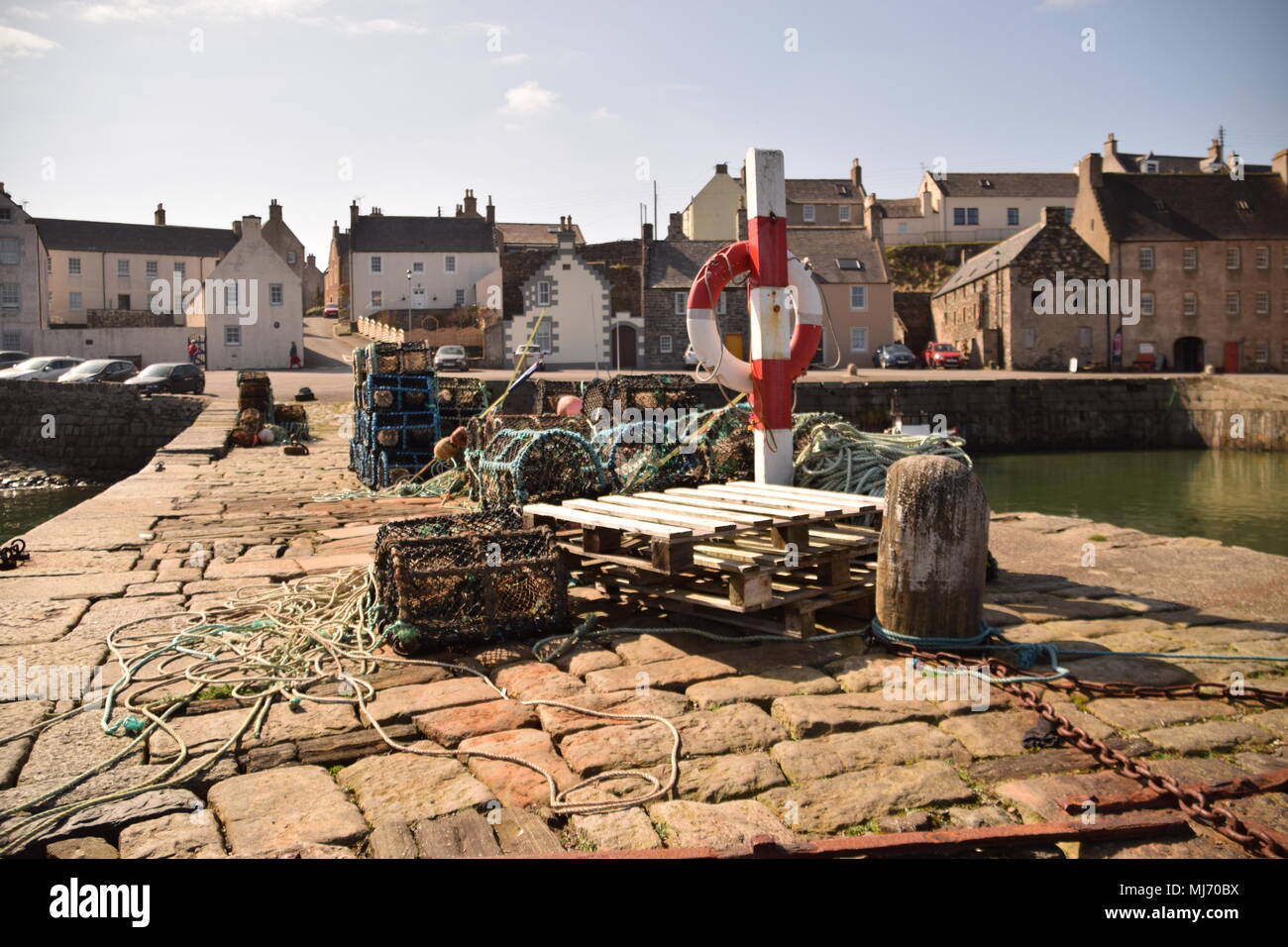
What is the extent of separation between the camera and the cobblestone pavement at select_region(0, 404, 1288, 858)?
3070 mm

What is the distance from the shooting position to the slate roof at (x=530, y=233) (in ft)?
213

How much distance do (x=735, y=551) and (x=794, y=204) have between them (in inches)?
2542

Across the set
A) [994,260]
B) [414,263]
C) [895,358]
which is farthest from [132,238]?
[994,260]

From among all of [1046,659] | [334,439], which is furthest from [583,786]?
[334,439]

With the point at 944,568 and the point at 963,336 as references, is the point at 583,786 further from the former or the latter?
the point at 963,336

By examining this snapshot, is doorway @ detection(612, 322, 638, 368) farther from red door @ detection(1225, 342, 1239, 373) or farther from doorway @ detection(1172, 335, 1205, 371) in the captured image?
red door @ detection(1225, 342, 1239, 373)

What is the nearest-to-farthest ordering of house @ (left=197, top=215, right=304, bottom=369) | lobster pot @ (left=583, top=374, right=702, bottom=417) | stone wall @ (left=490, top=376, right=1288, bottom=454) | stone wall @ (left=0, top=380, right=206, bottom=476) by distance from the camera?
lobster pot @ (left=583, top=374, right=702, bottom=417), stone wall @ (left=0, top=380, right=206, bottom=476), stone wall @ (left=490, top=376, right=1288, bottom=454), house @ (left=197, top=215, right=304, bottom=369)

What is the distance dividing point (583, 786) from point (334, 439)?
701 inches

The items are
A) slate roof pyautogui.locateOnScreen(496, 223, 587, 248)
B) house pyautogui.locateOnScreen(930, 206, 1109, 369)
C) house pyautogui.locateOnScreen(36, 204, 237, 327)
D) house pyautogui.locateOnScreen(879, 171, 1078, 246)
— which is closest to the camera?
house pyautogui.locateOnScreen(930, 206, 1109, 369)

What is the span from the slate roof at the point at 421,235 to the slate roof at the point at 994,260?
2650cm

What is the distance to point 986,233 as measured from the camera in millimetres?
63812

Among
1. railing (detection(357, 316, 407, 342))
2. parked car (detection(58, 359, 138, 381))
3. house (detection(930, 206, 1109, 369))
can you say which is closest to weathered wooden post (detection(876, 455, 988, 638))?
parked car (detection(58, 359, 138, 381))

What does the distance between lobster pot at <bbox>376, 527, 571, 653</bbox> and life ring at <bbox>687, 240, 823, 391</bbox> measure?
2.22 metres

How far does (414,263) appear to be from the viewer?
186 feet
